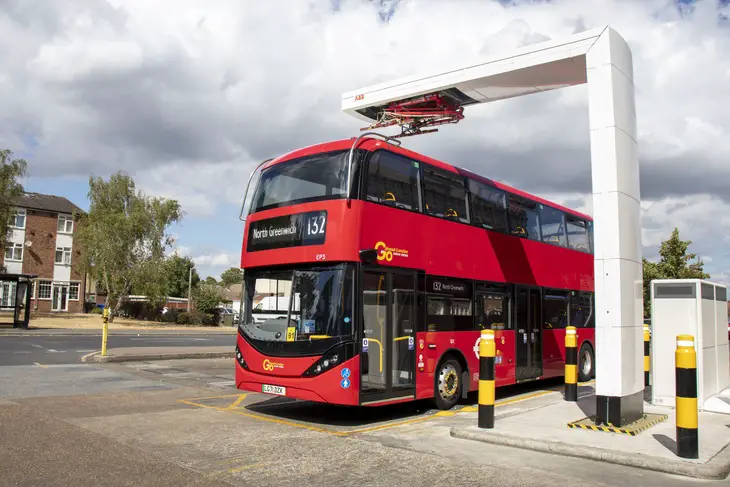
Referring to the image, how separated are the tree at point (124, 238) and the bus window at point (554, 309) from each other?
34.1 metres

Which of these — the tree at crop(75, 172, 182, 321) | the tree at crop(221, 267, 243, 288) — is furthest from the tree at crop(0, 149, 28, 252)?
the tree at crop(221, 267, 243, 288)

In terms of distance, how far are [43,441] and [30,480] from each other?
1.72 metres

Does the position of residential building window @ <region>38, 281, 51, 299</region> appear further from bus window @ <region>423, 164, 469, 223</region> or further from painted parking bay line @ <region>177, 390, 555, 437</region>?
bus window @ <region>423, 164, 469, 223</region>

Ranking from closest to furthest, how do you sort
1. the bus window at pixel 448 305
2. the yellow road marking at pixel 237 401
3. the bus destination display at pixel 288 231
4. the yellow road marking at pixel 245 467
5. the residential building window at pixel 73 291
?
the yellow road marking at pixel 245 467 < the bus destination display at pixel 288 231 < the bus window at pixel 448 305 < the yellow road marking at pixel 237 401 < the residential building window at pixel 73 291

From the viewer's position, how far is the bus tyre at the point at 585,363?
15.4 metres

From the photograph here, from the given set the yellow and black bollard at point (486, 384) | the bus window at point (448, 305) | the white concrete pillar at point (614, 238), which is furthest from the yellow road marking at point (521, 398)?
the yellow and black bollard at point (486, 384)

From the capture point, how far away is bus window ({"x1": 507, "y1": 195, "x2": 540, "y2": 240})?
42.8 feet

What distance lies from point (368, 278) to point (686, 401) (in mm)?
4400

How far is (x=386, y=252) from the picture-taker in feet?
30.3

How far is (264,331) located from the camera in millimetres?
9352

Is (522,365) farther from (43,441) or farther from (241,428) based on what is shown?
(43,441)

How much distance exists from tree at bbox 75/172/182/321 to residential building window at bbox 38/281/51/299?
40.9 feet

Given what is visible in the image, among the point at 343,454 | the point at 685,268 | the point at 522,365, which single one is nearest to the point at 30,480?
the point at 343,454

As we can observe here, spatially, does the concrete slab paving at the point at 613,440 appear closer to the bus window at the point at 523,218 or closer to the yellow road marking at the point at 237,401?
the yellow road marking at the point at 237,401
